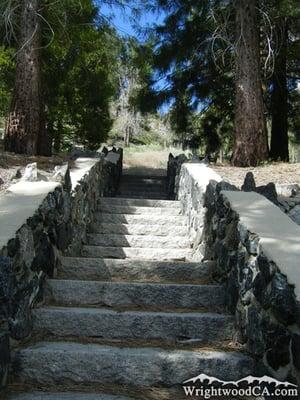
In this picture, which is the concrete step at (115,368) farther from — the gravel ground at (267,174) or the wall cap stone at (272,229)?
the gravel ground at (267,174)

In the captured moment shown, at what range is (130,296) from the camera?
13.2 ft

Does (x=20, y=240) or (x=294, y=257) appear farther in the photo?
(x=20, y=240)

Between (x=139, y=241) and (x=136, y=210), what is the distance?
3.19 ft

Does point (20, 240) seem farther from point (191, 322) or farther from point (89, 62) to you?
point (89, 62)

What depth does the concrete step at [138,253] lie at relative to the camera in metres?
5.51

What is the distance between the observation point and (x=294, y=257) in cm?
313

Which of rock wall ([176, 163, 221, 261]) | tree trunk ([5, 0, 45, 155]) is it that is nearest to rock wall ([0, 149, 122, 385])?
rock wall ([176, 163, 221, 261])

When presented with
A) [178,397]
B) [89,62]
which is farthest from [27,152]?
[89,62]

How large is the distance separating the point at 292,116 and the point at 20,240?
1253 centimetres

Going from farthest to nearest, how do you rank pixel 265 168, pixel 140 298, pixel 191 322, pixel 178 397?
pixel 265 168
pixel 140 298
pixel 191 322
pixel 178 397

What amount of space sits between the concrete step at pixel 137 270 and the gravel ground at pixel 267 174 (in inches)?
103

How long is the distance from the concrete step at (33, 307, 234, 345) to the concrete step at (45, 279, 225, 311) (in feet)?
1.06

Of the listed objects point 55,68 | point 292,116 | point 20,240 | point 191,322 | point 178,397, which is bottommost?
point 178,397

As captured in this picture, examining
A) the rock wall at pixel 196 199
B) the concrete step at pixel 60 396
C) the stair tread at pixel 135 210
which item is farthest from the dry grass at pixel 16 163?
the concrete step at pixel 60 396
